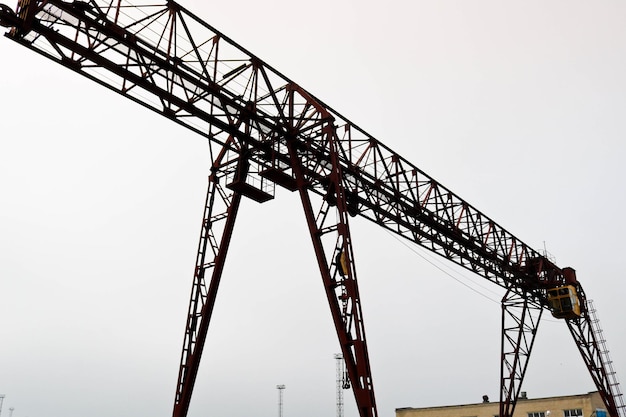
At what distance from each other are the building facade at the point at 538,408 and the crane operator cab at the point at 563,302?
10184 mm

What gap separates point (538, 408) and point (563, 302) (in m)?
14.4

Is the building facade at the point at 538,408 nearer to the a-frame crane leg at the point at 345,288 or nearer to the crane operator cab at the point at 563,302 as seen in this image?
the crane operator cab at the point at 563,302

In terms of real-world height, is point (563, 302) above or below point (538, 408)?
above

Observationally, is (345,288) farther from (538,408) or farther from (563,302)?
(538,408)

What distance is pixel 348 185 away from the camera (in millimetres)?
21406

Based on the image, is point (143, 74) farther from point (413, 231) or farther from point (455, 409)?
point (455, 409)

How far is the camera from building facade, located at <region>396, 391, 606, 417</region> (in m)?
39.3

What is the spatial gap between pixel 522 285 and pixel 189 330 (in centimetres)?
2032

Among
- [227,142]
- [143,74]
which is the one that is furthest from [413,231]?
[143,74]

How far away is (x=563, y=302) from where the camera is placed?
31.2 meters

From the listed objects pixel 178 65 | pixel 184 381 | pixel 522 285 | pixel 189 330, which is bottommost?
pixel 184 381

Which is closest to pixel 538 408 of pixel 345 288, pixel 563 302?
pixel 563 302

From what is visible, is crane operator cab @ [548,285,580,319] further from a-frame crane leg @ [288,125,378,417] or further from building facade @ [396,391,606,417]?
a-frame crane leg @ [288,125,378,417]

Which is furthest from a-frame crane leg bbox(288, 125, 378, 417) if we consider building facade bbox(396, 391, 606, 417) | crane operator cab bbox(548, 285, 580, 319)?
building facade bbox(396, 391, 606, 417)
